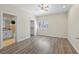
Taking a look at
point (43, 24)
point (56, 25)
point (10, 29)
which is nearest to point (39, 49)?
point (10, 29)

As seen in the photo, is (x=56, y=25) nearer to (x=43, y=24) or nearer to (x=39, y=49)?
(x=43, y=24)

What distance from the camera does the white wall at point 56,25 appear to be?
8.22 metres

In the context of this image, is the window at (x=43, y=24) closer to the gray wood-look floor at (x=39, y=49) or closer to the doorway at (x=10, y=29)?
the doorway at (x=10, y=29)

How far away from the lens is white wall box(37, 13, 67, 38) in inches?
324

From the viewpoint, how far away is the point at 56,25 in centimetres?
873

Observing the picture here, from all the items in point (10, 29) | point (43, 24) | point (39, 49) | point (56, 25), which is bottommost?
point (39, 49)

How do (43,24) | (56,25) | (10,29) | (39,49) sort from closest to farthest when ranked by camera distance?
(39,49), (10,29), (56,25), (43,24)

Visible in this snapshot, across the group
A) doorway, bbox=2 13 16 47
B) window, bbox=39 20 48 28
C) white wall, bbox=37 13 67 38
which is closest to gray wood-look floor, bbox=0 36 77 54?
doorway, bbox=2 13 16 47

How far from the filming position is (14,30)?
6066 mm

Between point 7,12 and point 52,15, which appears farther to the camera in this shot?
point 52,15
